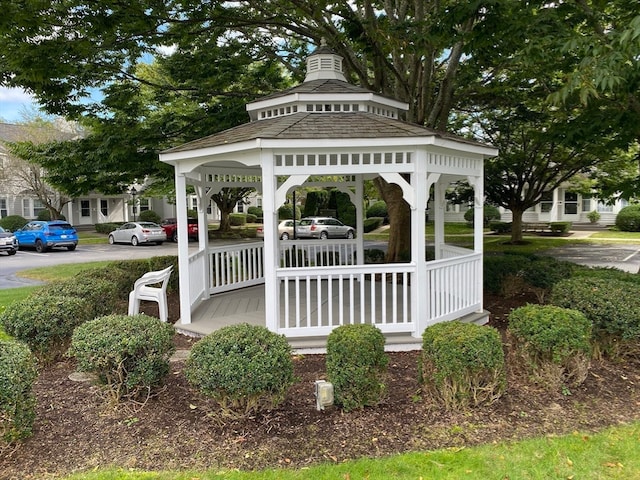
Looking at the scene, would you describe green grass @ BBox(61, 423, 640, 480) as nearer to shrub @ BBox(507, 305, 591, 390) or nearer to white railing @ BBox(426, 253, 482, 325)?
shrub @ BBox(507, 305, 591, 390)

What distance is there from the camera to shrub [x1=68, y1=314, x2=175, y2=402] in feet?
13.7

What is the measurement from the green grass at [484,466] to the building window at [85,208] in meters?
38.3

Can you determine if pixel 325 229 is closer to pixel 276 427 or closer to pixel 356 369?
pixel 356 369

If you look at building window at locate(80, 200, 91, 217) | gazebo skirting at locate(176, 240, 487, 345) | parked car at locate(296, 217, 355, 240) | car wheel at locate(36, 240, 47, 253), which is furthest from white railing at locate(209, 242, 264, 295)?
building window at locate(80, 200, 91, 217)

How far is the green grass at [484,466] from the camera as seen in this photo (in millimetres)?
3312

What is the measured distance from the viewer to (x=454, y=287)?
7.01 meters

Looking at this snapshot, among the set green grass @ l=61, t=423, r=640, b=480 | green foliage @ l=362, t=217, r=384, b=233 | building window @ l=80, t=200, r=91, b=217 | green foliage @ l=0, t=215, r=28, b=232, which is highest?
building window @ l=80, t=200, r=91, b=217

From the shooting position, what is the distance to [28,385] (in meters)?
3.71

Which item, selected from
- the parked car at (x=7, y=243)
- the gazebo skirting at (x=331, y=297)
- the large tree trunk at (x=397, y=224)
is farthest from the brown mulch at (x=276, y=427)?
the parked car at (x=7, y=243)

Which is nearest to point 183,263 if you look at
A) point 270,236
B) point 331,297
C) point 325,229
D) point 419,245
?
point 270,236

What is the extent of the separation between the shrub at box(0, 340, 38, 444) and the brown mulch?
0.50 feet

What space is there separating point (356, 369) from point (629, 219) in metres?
32.3

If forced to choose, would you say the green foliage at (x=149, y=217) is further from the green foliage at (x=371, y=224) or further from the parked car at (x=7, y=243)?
the green foliage at (x=371, y=224)

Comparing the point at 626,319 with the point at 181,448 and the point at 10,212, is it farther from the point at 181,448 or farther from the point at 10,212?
the point at 10,212
